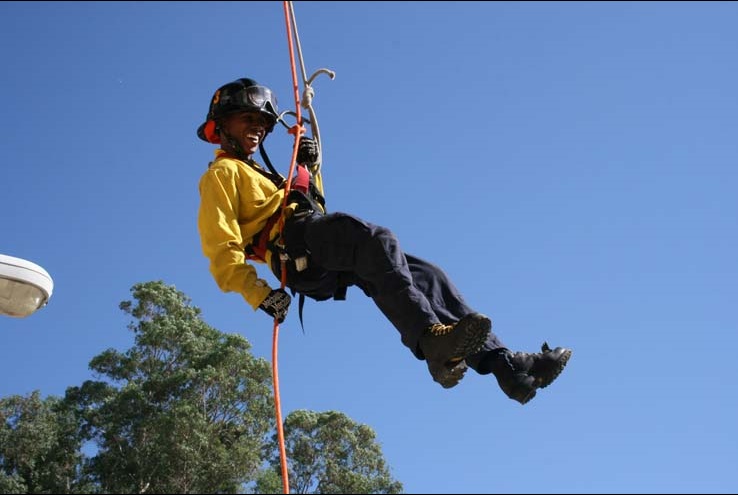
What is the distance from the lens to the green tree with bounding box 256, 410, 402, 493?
21.0 metres

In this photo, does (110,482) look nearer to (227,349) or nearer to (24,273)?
Result: (227,349)

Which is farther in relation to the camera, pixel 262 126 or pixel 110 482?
pixel 110 482

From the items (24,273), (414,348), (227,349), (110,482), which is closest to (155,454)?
(110,482)

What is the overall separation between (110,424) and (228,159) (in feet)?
58.4

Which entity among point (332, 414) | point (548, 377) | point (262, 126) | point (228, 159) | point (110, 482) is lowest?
point (548, 377)

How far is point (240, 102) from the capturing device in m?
4.71

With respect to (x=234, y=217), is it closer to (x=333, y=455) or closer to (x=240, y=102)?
(x=240, y=102)

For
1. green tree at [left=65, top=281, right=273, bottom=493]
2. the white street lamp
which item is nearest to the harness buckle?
the white street lamp

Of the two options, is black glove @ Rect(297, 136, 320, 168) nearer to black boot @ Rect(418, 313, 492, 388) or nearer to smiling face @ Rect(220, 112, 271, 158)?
smiling face @ Rect(220, 112, 271, 158)

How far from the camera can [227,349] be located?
70.0ft

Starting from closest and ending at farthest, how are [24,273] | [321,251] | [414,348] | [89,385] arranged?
1. [414,348]
2. [321,251]
3. [24,273]
4. [89,385]

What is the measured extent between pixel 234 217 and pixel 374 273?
0.73 meters

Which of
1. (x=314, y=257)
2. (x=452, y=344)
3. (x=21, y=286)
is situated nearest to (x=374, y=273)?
(x=314, y=257)

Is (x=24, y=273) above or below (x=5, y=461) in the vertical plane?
below
